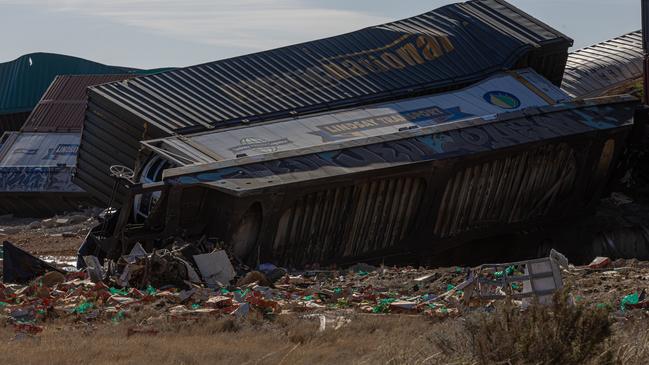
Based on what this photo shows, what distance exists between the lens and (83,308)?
13.6 metres

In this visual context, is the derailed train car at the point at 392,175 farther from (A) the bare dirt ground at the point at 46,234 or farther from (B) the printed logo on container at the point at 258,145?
(A) the bare dirt ground at the point at 46,234

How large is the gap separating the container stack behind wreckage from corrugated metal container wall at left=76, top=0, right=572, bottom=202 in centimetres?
4

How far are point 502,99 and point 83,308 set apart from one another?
536 inches

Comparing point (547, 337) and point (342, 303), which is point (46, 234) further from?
point (547, 337)

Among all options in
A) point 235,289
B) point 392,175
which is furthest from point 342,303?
point 392,175

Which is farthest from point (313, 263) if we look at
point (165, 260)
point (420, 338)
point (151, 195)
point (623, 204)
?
point (420, 338)

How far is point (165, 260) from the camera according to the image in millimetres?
16266

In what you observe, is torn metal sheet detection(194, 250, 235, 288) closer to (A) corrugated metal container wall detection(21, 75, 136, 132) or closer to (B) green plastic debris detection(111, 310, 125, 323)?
(B) green plastic debris detection(111, 310, 125, 323)

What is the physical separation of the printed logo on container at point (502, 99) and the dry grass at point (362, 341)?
13.0 meters

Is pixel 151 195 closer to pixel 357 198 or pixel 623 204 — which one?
pixel 357 198

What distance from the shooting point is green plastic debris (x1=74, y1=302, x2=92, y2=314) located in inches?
527

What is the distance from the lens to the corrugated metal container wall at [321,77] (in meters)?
23.7

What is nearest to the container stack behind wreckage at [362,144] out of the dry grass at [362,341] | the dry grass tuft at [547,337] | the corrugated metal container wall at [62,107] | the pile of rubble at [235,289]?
the pile of rubble at [235,289]

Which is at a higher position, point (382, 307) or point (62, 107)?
point (62, 107)
